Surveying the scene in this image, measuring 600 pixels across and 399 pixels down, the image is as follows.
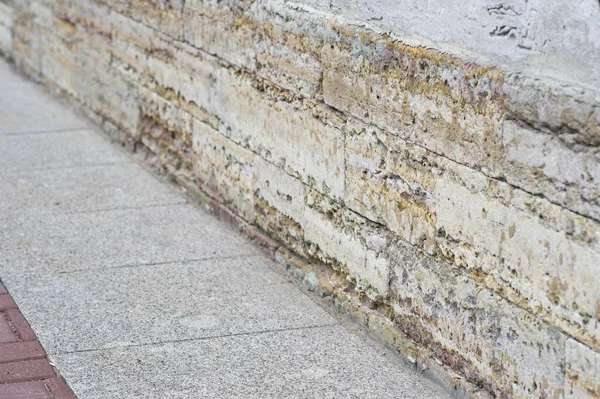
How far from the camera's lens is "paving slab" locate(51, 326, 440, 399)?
3.66m

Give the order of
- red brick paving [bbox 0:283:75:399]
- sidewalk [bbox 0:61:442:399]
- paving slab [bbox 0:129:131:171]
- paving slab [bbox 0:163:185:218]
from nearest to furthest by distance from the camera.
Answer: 1. red brick paving [bbox 0:283:75:399]
2. sidewalk [bbox 0:61:442:399]
3. paving slab [bbox 0:163:185:218]
4. paving slab [bbox 0:129:131:171]

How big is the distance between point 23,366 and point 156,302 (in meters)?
0.78

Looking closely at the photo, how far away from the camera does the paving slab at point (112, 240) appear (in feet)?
16.3

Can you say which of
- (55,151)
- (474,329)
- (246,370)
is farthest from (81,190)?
(474,329)

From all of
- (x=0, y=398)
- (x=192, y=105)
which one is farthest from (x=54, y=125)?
(x=0, y=398)

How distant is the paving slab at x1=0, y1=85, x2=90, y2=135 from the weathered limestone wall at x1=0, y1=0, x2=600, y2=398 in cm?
196

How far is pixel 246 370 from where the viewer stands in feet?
12.6

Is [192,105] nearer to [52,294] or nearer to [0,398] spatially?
[52,294]

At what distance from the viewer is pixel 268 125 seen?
16.4 feet

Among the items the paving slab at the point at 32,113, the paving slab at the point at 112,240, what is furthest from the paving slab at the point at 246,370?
the paving slab at the point at 32,113

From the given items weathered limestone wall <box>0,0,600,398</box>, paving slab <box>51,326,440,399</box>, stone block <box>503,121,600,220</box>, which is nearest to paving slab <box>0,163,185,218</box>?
weathered limestone wall <box>0,0,600,398</box>

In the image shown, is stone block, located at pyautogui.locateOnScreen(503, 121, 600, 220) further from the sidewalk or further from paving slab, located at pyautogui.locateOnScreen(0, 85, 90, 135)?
paving slab, located at pyautogui.locateOnScreen(0, 85, 90, 135)

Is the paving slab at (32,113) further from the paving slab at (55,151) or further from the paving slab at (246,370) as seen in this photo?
the paving slab at (246,370)

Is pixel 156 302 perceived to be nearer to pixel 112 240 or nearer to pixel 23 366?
pixel 23 366
